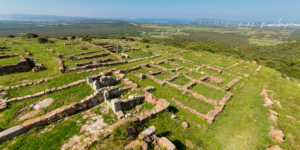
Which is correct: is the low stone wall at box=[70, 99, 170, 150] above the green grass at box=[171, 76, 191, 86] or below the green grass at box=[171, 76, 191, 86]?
above

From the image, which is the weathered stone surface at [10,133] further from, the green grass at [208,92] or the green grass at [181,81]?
the green grass at [208,92]

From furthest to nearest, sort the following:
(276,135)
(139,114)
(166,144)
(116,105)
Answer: (139,114), (116,105), (276,135), (166,144)

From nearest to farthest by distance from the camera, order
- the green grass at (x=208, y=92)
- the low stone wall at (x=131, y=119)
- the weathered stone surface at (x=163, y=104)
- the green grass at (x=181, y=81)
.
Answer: the low stone wall at (x=131, y=119) < the weathered stone surface at (x=163, y=104) < the green grass at (x=208, y=92) < the green grass at (x=181, y=81)

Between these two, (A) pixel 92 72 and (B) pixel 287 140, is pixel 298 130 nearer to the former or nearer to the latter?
(B) pixel 287 140

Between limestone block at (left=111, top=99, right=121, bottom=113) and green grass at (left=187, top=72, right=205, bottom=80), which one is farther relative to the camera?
green grass at (left=187, top=72, right=205, bottom=80)

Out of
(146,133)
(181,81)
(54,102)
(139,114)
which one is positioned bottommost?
(181,81)

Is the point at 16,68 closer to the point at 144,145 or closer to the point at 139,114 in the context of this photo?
the point at 139,114

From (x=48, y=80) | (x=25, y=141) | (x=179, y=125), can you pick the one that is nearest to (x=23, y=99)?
(x=48, y=80)

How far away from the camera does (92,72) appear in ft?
53.0

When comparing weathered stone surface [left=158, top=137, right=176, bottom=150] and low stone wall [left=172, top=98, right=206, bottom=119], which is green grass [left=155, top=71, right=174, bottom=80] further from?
weathered stone surface [left=158, top=137, right=176, bottom=150]

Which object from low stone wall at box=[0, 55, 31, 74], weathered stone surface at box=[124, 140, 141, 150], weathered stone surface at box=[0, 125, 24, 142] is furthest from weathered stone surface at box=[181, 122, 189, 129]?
low stone wall at box=[0, 55, 31, 74]

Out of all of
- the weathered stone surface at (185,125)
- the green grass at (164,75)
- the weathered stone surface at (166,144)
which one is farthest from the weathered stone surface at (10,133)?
the green grass at (164,75)

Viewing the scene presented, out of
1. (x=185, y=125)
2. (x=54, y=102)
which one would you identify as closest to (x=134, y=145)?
(x=185, y=125)

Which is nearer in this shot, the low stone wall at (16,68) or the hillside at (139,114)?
the hillside at (139,114)
